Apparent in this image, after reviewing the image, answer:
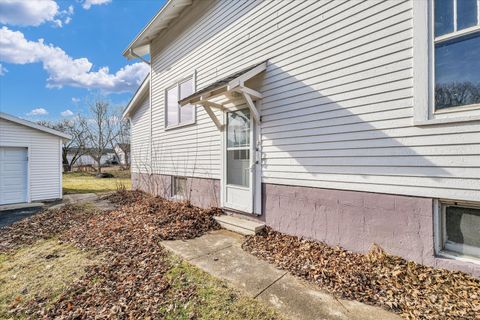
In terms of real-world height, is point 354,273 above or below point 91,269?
above

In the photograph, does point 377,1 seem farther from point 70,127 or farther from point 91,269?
point 70,127

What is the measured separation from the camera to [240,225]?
4656 millimetres

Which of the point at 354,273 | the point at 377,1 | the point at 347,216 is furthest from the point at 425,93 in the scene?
the point at 354,273

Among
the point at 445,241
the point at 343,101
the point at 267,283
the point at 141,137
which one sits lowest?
the point at 267,283

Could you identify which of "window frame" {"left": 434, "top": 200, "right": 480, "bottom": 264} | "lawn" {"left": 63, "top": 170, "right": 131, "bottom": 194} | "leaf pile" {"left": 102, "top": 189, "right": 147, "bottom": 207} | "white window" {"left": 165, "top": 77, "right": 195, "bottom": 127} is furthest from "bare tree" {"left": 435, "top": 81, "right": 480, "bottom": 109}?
"lawn" {"left": 63, "top": 170, "right": 131, "bottom": 194}

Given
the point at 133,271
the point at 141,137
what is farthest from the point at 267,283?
the point at 141,137

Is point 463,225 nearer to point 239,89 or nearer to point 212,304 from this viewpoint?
point 212,304

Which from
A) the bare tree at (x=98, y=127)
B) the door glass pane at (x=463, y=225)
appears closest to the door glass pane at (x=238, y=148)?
the door glass pane at (x=463, y=225)

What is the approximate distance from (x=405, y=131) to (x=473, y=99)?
0.67 meters

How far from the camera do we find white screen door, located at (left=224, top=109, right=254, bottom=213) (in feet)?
16.3

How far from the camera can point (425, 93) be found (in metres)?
2.71

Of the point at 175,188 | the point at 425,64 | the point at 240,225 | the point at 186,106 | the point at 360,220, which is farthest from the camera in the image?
the point at 175,188

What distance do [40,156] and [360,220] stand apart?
12904 millimetres

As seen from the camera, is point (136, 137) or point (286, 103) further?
point (136, 137)
